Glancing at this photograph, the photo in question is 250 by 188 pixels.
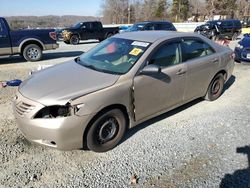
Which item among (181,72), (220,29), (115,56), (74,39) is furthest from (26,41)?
(220,29)

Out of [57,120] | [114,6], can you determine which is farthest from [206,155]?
[114,6]

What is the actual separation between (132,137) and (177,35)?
2.03 m

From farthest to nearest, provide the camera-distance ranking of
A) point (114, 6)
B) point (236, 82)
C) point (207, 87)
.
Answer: point (114, 6), point (236, 82), point (207, 87)

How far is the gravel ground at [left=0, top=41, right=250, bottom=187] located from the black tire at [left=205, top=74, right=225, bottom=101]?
2.50 feet

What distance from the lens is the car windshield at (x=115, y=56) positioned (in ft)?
13.4

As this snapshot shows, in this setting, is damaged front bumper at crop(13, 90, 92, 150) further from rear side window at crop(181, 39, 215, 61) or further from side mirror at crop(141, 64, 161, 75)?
rear side window at crop(181, 39, 215, 61)

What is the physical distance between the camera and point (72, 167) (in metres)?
3.48

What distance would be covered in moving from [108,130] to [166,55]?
164cm

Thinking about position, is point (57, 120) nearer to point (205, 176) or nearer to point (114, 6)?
point (205, 176)

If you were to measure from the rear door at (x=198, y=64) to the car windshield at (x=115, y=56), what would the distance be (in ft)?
3.25

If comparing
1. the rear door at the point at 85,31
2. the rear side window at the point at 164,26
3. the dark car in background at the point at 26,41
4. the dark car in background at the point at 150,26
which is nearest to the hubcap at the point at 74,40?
the rear door at the point at 85,31

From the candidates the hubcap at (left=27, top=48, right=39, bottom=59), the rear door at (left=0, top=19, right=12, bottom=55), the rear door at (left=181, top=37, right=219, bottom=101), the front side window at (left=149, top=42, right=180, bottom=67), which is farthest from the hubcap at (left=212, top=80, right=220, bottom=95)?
the rear door at (left=0, top=19, right=12, bottom=55)

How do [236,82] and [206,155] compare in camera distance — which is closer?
[206,155]

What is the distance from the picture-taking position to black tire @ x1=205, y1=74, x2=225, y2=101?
5.69 m
